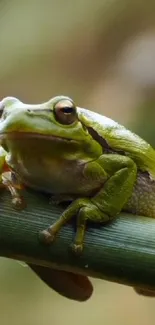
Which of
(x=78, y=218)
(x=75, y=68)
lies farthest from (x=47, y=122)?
(x=75, y=68)

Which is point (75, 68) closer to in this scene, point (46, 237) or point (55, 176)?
point (55, 176)

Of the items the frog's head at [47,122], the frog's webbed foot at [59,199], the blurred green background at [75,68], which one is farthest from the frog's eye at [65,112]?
the blurred green background at [75,68]

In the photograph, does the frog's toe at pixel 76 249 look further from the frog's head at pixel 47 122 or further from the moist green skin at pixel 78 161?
the frog's head at pixel 47 122

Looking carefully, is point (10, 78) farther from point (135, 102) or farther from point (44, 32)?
point (135, 102)

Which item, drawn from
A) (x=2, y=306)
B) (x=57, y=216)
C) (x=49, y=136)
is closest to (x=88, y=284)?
(x=57, y=216)

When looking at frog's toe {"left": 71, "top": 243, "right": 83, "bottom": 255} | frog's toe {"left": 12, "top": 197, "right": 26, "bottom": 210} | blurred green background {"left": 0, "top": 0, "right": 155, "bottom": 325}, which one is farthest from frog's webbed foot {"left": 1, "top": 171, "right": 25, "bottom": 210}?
blurred green background {"left": 0, "top": 0, "right": 155, "bottom": 325}
